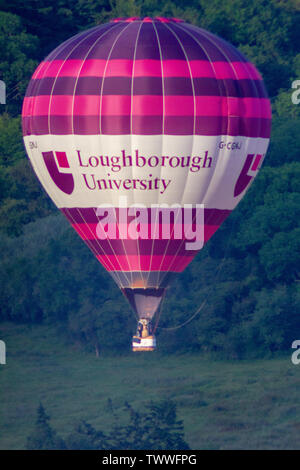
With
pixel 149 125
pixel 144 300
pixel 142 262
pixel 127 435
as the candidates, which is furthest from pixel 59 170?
pixel 127 435

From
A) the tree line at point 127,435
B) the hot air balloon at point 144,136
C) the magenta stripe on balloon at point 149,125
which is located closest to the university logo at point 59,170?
the hot air balloon at point 144,136

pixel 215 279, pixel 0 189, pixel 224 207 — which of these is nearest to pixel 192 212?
pixel 224 207

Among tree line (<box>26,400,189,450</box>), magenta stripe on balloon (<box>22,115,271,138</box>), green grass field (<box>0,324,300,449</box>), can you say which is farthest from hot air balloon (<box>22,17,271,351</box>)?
green grass field (<box>0,324,300,449</box>)

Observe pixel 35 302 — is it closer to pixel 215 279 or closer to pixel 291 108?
pixel 215 279

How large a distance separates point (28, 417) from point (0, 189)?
17.3 ft

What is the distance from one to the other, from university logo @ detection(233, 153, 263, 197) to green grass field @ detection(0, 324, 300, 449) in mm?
11548

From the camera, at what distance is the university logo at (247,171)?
32469 millimetres

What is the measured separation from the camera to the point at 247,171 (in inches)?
1286

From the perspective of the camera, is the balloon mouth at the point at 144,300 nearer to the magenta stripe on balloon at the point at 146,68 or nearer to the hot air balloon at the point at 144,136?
the hot air balloon at the point at 144,136

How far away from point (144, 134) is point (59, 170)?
1.69m

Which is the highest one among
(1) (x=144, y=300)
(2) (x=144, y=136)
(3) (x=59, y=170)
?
(2) (x=144, y=136)

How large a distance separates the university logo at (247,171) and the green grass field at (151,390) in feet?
37.9

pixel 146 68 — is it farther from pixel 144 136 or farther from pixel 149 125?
pixel 144 136
